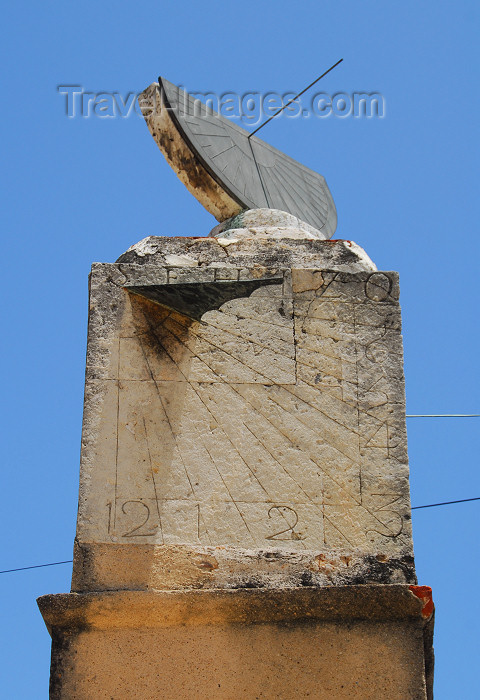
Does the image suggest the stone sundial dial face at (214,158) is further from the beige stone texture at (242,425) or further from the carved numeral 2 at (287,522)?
the carved numeral 2 at (287,522)

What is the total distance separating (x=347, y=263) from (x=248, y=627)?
158 centimetres

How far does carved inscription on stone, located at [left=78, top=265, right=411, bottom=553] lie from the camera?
340 cm

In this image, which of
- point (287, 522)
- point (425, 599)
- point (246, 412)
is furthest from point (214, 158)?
point (425, 599)

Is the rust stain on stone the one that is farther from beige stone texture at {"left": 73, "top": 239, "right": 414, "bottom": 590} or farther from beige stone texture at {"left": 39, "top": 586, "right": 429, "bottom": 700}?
beige stone texture at {"left": 73, "top": 239, "right": 414, "bottom": 590}

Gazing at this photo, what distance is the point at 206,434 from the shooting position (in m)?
3.52

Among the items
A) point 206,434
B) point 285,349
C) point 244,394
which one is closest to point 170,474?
point 206,434

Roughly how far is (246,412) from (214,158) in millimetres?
1934

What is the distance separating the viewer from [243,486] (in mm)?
3439

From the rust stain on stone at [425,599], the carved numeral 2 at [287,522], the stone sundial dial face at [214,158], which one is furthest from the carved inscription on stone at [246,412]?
the stone sundial dial face at [214,158]

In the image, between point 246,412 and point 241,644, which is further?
point 246,412

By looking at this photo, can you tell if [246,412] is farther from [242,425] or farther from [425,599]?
[425,599]

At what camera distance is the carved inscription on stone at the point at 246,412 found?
3398 mm

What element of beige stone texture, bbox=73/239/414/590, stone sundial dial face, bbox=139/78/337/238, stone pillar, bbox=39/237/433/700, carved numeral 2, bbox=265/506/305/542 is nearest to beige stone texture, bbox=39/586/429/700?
stone pillar, bbox=39/237/433/700

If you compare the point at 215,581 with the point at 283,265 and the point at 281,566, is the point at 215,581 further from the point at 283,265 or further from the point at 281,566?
the point at 283,265
